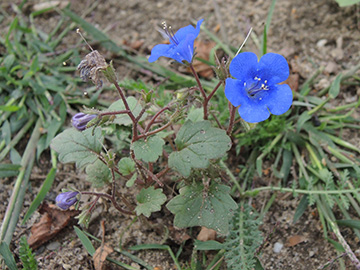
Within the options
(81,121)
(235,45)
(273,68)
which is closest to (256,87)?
(273,68)

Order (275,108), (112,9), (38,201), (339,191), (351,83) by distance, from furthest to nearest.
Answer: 1. (112,9)
2. (351,83)
3. (38,201)
4. (339,191)
5. (275,108)

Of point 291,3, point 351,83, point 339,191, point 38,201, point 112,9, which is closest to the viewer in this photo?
point 339,191

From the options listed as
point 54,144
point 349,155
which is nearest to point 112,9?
point 54,144

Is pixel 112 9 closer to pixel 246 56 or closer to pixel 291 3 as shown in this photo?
pixel 291 3

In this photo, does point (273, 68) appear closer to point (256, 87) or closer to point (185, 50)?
point (256, 87)

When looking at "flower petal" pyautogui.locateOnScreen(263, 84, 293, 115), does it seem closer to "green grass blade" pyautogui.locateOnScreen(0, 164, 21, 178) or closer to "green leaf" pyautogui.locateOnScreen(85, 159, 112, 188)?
"green leaf" pyautogui.locateOnScreen(85, 159, 112, 188)

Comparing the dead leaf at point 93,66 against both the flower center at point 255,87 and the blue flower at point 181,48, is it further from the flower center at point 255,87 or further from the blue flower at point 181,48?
the flower center at point 255,87

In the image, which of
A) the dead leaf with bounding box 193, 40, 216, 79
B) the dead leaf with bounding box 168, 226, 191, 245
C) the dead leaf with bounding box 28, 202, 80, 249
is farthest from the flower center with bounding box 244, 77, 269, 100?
the dead leaf with bounding box 28, 202, 80, 249

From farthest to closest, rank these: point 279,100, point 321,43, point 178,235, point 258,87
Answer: point 321,43
point 178,235
point 258,87
point 279,100
